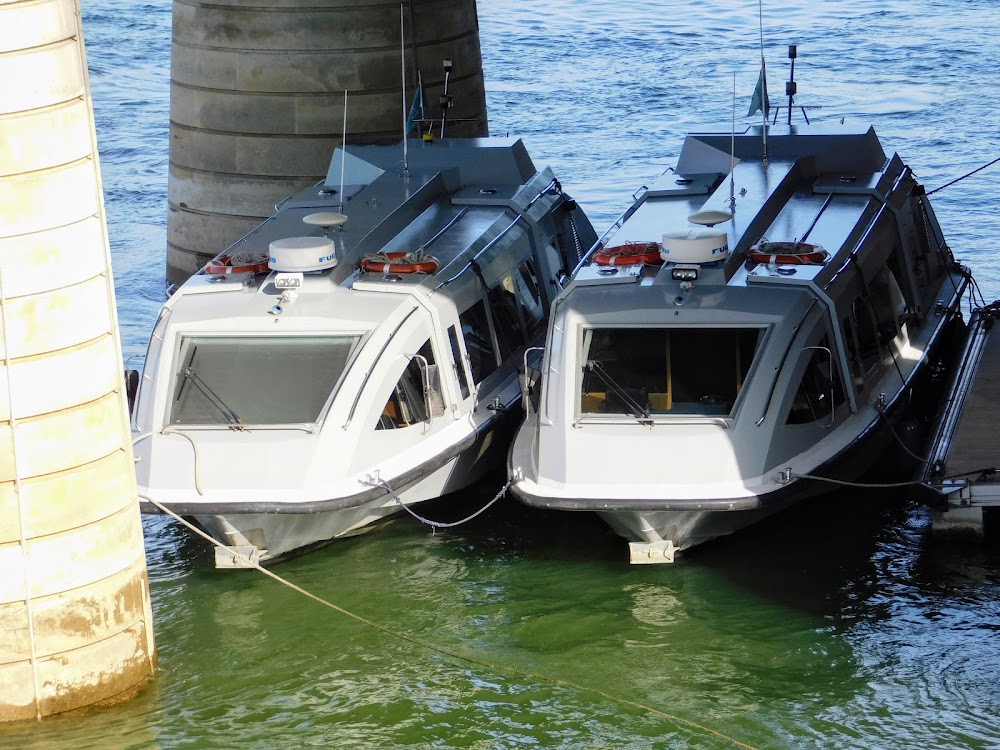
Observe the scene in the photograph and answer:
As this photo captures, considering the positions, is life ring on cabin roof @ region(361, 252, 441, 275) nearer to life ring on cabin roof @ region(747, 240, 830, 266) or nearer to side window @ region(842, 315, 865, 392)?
life ring on cabin roof @ region(747, 240, 830, 266)

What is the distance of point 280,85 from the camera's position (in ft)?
65.1

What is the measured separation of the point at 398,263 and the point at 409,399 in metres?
1.23

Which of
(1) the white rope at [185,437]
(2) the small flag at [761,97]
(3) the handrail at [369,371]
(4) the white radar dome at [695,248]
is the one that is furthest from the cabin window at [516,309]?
(1) the white rope at [185,437]

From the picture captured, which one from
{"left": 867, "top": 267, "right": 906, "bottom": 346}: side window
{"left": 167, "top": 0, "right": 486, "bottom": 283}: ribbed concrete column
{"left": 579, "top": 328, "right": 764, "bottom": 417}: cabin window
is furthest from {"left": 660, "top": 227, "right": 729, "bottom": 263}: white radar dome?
{"left": 167, "top": 0, "right": 486, "bottom": 283}: ribbed concrete column

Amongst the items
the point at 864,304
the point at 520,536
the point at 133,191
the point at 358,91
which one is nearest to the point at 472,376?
the point at 520,536

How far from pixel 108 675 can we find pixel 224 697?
32.8 inches

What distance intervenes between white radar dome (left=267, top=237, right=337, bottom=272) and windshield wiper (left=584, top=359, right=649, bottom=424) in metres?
2.40

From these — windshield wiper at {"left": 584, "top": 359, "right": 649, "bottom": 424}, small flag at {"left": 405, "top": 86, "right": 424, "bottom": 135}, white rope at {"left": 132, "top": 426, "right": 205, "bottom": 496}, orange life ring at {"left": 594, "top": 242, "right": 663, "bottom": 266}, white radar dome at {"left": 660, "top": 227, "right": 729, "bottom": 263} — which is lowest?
white rope at {"left": 132, "top": 426, "right": 205, "bottom": 496}

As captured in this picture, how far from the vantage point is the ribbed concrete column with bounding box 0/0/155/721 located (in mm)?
10430

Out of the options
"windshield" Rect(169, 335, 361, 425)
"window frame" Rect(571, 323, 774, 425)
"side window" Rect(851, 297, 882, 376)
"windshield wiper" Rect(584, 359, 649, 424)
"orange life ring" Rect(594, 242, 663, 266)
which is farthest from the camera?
"side window" Rect(851, 297, 882, 376)

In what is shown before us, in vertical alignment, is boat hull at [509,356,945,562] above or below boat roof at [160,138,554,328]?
below

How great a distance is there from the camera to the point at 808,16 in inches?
1734

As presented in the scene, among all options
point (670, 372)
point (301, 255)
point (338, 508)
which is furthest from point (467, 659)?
point (301, 255)

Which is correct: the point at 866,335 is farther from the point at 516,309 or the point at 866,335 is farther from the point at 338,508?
the point at 338,508
